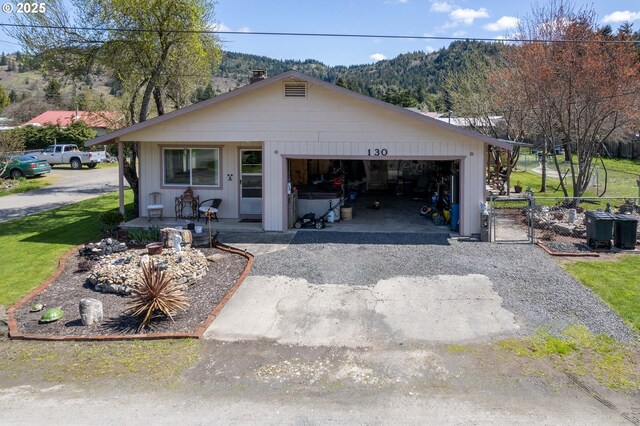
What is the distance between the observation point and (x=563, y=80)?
18.0 metres

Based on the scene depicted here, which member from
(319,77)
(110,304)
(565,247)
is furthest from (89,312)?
(319,77)

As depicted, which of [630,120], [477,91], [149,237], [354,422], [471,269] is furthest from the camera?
[477,91]

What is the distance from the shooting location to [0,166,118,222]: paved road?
65.4ft

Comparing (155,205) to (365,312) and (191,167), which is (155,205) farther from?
(365,312)

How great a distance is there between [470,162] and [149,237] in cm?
848

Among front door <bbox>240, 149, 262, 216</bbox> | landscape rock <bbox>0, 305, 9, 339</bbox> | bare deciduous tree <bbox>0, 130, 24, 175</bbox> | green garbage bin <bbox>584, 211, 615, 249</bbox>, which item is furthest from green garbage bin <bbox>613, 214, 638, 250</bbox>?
bare deciduous tree <bbox>0, 130, 24, 175</bbox>

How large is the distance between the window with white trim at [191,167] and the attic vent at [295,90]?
10.4 ft

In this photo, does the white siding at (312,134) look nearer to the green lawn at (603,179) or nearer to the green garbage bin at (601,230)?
the green garbage bin at (601,230)

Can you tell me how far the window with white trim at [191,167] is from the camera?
15.7 meters

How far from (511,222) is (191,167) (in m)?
9.83

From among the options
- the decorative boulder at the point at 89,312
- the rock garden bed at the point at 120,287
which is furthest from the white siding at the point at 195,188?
the decorative boulder at the point at 89,312

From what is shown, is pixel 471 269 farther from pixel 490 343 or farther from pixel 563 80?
pixel 563 80

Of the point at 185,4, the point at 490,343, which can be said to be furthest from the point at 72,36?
the point at 490,343

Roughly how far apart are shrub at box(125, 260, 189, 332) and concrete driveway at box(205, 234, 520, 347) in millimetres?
800
